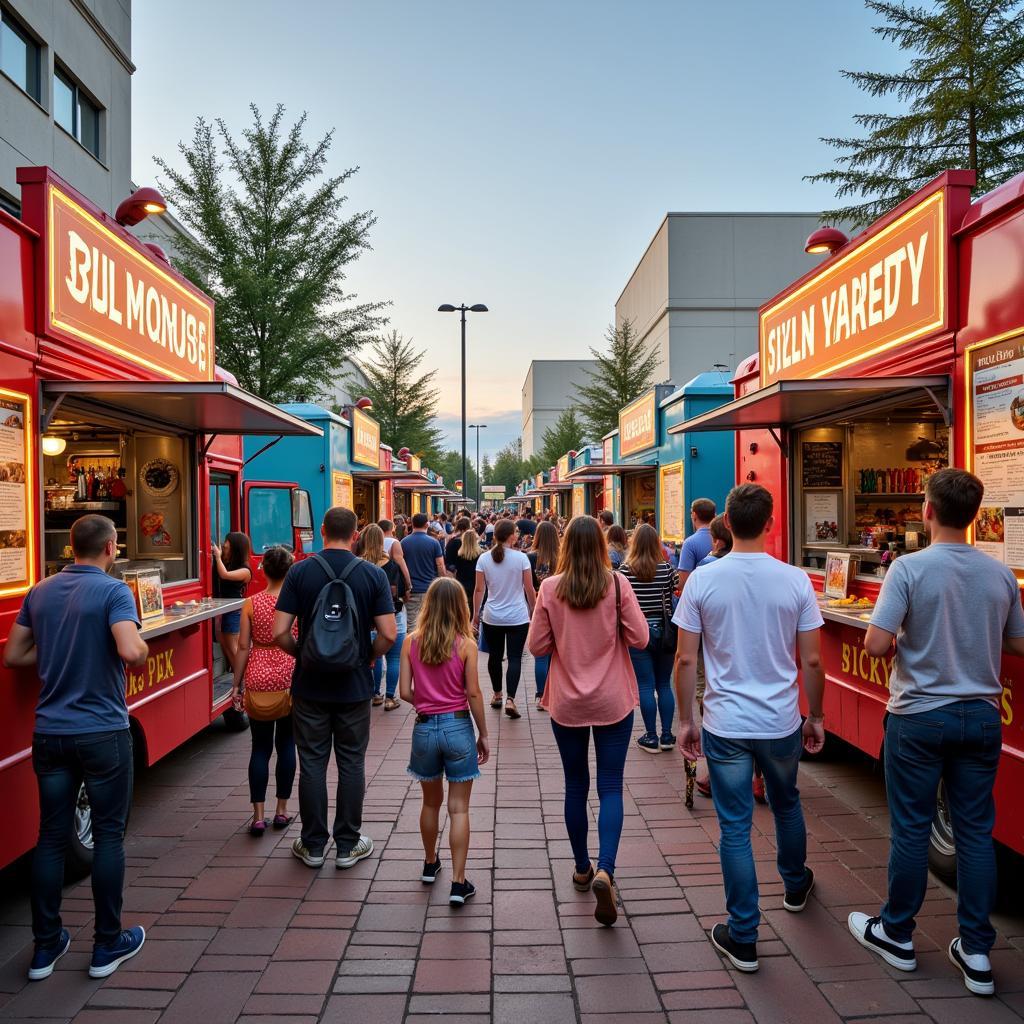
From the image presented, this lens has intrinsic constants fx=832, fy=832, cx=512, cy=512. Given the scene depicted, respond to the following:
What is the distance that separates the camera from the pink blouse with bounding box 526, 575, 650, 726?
12.5 feet

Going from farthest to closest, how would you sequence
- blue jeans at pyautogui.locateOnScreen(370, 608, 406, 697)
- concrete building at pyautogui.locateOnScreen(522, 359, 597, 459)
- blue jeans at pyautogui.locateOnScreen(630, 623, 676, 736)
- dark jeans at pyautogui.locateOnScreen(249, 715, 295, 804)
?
concrete building at pyautogui.locateOnScreen(522, 359, 597, 459)
blue jeans at pyautogui.locateOnScreen(370, 608, 406, 697)
blue jeans at pyautogui.locateOnScreen(630, 623, 676, 736)
dark jeans at pyautogui.locateOnScreen(249, 715, 295, 804)

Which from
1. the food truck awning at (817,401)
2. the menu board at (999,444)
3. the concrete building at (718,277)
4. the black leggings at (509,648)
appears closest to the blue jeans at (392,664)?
the black leggings at (509,648)

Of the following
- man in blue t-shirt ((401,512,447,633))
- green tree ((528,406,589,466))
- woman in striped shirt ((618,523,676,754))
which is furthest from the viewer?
green tree ((528,406,589,466))

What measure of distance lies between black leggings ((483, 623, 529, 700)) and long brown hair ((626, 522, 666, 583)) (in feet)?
5.33

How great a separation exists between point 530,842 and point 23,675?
2747 millimetres

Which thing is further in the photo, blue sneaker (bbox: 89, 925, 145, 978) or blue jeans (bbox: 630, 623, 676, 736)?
blue jeans (bbox: 630, 623, 676, 736)

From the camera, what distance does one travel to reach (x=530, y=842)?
15.4 feet

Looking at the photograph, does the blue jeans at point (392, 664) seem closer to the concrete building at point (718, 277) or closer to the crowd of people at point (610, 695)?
the crowd of people at point (610, 695)

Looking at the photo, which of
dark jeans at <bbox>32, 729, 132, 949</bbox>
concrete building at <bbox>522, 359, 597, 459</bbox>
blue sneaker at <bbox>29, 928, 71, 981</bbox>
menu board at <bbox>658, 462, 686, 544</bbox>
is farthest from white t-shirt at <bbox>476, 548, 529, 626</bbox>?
concrete building at <bbox>522, 359, 597, 459</bbox>

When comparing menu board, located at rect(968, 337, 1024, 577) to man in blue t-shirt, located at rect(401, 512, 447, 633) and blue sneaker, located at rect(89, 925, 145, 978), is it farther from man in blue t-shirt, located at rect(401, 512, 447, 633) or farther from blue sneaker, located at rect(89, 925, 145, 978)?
man in blue t-shirt, located at rect(401, 512, 447, 633)

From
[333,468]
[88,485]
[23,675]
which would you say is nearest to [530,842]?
[23,675]

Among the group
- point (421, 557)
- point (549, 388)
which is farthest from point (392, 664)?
point (549, 388)

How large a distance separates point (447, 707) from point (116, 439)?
5.02 metres

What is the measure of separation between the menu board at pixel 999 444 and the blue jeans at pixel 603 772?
190 cm
